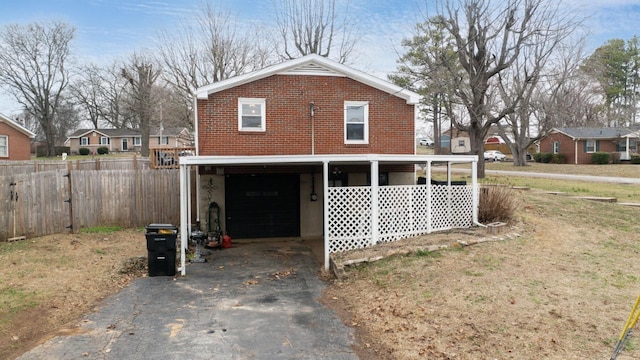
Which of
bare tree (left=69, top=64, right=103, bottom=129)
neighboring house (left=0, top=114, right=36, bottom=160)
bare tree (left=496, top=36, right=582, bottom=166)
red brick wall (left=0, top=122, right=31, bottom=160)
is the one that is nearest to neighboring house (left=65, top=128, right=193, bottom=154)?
bare tree (left=69, top=64, right=103, bottom=129)

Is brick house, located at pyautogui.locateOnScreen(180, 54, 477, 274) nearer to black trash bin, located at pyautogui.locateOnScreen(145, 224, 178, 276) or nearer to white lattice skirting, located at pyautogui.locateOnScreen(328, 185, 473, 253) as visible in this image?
white lattice skirting, located at pyautogui.locateOnScreen(328, 185, 473, 253)

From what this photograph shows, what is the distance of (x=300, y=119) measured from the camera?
45.3 feet

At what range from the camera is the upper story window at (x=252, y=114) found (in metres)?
13.5

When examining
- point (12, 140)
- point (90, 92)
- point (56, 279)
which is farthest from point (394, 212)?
point (90, 92)

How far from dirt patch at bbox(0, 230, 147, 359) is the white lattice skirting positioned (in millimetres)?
4519

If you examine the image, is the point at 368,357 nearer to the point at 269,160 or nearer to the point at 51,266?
the point at 269,160

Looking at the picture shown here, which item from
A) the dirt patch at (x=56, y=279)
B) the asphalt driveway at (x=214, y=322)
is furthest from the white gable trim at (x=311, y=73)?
the asphalt driveway at (x=214, y=322)

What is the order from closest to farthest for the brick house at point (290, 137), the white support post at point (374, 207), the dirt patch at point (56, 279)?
the dirt patch at point (56, 279) < the white support post at point (374, 207) < the brick house at point (290, 137)

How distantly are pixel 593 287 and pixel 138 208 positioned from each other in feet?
39.7

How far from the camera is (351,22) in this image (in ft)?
82.4

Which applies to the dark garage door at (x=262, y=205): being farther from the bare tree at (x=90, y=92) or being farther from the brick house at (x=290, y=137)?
the bare tree at (x=90, y=92)

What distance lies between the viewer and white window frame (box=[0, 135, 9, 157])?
29.2 metres

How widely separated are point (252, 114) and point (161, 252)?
19.5ft

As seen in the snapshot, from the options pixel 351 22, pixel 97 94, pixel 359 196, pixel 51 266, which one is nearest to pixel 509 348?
pixel 359 196
